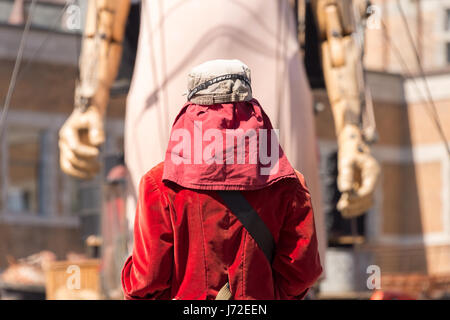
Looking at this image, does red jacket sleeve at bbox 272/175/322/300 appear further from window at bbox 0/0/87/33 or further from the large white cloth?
window at bbox 0/0/87/33

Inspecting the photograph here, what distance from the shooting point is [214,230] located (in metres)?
2.86

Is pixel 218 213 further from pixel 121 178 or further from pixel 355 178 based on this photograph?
pixel 121 178

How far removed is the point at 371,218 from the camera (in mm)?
16406

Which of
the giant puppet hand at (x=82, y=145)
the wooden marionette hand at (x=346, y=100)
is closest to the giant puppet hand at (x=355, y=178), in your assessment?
the wooden marionette hand at (x=346, y=100)

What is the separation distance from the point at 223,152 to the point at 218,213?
173 millimetres

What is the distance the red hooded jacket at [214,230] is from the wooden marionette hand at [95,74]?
1.94 m

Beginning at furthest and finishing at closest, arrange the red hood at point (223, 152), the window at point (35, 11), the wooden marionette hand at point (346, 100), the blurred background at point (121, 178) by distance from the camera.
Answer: the window at point (35, 11)
the blurred background at point (121, 178)
the wooden marionette hand at point (346, 100)
the red hood at point (223, 152)

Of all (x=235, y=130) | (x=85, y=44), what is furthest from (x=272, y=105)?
(x=235, y=130)

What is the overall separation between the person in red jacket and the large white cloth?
177cm

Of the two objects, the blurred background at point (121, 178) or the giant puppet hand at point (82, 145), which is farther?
the blurred background at point (121, 178)

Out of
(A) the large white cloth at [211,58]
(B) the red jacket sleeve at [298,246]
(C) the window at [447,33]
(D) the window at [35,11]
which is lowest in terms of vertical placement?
(B) the red jacket sleeve at [298,246]

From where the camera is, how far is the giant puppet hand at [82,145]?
475 cm

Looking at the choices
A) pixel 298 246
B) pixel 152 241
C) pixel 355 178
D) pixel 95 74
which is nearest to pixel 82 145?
pixel 95 74

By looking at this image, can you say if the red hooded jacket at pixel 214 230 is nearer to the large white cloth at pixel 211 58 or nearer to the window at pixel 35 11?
the large white cloth at pixel 211 58
